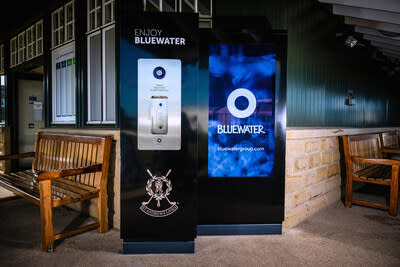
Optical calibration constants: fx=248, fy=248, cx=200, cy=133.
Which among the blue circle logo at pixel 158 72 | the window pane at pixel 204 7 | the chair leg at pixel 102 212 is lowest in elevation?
the chair leg at pixel 102 212

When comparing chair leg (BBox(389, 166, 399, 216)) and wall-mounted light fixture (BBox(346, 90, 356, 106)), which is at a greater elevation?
wall-mounted light fixture (BBox(346, 90, 356, 106))

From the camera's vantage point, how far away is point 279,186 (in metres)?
2.75

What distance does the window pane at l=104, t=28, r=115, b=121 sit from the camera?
3.31 meters

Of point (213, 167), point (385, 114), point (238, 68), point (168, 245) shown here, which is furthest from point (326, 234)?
point (385, 114)

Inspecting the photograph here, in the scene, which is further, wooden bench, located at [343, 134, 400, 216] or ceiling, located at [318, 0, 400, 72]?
ceiling, located at [318, 0, 400, 72]

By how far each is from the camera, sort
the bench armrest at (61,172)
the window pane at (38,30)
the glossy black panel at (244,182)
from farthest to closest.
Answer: the window pane at (38,30) < the glossy black panel at (244,182) < the bench armrest at (61,172)

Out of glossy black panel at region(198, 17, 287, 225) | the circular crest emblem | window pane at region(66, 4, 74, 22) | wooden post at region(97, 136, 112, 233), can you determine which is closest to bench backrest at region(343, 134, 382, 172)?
glossy black panel at region(198, 17, 287, 225)

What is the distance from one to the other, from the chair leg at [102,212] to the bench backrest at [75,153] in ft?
0.43

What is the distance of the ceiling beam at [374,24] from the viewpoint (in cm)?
430

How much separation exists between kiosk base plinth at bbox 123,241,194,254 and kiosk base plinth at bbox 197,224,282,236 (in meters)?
0.40

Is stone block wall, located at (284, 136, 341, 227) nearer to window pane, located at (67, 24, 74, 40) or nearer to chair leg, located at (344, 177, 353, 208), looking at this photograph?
chair leg, located at (344, 177, 353, 208)

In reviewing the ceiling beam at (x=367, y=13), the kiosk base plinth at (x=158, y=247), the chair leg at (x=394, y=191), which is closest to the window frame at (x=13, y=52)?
the kiosk base plinth at (x=158, y=247)

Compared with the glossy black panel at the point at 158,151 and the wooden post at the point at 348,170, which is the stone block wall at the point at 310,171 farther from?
the glossy black panel at the point at 158,151

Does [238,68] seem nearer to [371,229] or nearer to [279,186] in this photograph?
[279,186]
